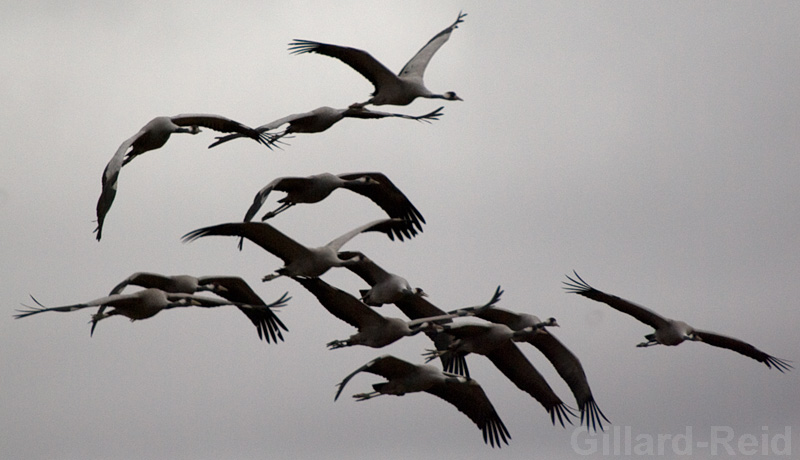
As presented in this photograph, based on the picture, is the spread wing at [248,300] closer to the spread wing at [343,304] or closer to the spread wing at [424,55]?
the spread wing at [343,304]

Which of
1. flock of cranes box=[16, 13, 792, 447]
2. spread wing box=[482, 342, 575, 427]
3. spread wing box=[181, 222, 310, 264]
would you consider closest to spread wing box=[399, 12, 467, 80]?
flock of cranes box=[16, 13, 792, 447]

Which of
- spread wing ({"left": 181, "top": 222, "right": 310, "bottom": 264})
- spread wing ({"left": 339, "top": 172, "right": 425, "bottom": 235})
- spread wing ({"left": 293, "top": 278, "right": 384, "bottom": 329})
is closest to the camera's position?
spread wing ({"left": 181, "top": 222, "right": 310, "bottom": 264})

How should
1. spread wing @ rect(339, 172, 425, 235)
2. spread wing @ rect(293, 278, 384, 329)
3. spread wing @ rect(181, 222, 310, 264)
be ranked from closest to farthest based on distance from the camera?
1. spread wing @ rect(181, 222, 310, 264)
2. spread wing @ rect(293, 278, 384, 329)
3. spread wing @ rect(339, 172, 425, 235)

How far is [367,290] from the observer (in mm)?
22797

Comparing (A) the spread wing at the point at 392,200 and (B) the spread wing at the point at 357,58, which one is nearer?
(B) the spread wing at the point at 357,58

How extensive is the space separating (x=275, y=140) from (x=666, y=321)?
851cm

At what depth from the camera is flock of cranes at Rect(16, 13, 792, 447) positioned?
20312mm

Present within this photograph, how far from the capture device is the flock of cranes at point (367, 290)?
66.6 feet

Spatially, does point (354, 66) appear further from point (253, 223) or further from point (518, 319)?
point (518, 319)

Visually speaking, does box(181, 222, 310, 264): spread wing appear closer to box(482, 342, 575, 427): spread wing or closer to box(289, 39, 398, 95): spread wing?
box(289, 39, 398, 95): spread wing

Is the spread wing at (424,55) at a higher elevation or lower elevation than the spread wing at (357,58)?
higher

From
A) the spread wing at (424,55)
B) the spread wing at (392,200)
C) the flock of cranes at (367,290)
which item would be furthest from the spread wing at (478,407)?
the spread wing at (424,55)

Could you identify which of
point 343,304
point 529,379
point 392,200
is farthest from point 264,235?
point 529,379

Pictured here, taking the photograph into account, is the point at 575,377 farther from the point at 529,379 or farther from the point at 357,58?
the point at 357,58
